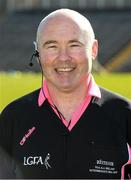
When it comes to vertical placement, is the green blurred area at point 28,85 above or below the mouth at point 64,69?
below

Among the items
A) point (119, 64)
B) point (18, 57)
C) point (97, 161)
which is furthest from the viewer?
point (18, 57)

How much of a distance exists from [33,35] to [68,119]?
1907 cm

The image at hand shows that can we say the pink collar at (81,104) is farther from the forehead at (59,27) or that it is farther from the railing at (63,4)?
the railing at (63,4)

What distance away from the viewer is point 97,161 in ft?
7.12

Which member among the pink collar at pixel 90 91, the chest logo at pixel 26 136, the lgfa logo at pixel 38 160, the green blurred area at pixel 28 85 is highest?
the pink collar at pixel 90 91

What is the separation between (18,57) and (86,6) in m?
4.15

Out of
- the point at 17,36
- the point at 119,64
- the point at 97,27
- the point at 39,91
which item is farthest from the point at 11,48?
the point at 39,91

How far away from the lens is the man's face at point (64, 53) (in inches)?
86.1

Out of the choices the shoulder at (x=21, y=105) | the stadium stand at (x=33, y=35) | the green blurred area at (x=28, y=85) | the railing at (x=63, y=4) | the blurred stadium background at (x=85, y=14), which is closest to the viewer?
the shoulder at (x=21, y=105)

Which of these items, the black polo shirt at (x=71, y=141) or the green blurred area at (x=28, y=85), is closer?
the black polo shirt at (x=71, y=141)

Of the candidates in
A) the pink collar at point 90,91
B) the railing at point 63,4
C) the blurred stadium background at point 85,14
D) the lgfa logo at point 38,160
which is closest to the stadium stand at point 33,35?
the blurred stadium background at point 85,14

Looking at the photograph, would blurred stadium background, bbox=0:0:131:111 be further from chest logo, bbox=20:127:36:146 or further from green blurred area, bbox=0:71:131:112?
chest logo, bbox=20:127:36:146

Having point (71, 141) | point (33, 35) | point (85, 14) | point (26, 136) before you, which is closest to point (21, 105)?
point (26, 136)

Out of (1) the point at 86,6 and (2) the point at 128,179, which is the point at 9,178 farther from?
(1) the point at 86,6
